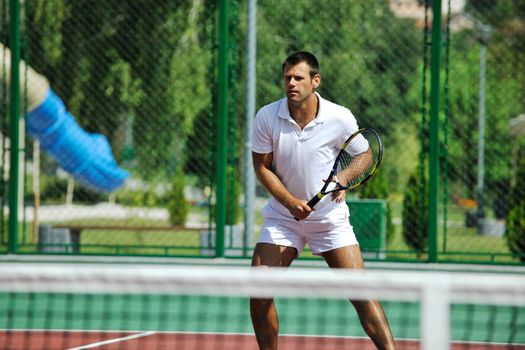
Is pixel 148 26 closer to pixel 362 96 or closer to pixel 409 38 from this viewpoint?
pixel 362 96

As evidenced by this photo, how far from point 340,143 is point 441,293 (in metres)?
2.11

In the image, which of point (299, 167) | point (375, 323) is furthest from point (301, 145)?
point (375, 323)

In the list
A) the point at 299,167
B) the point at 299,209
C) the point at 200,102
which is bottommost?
the point at 299,209

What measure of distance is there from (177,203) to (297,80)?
31.8ft

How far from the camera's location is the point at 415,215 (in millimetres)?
11148

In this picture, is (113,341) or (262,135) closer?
(262,135)

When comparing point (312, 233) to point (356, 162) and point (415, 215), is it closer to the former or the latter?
point (356, 162)

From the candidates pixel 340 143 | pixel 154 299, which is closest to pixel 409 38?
pixel 154 299

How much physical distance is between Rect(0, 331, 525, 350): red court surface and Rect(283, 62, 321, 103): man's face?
80.6 inches

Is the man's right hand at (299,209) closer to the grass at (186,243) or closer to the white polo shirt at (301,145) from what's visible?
the white polo shirt at (301,145)

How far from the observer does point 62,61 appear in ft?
37.3

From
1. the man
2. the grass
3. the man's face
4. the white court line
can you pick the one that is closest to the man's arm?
the man

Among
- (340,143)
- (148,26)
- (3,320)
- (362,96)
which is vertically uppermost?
(148,26)

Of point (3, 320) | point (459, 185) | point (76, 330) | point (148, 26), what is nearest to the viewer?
point (76, 330)
